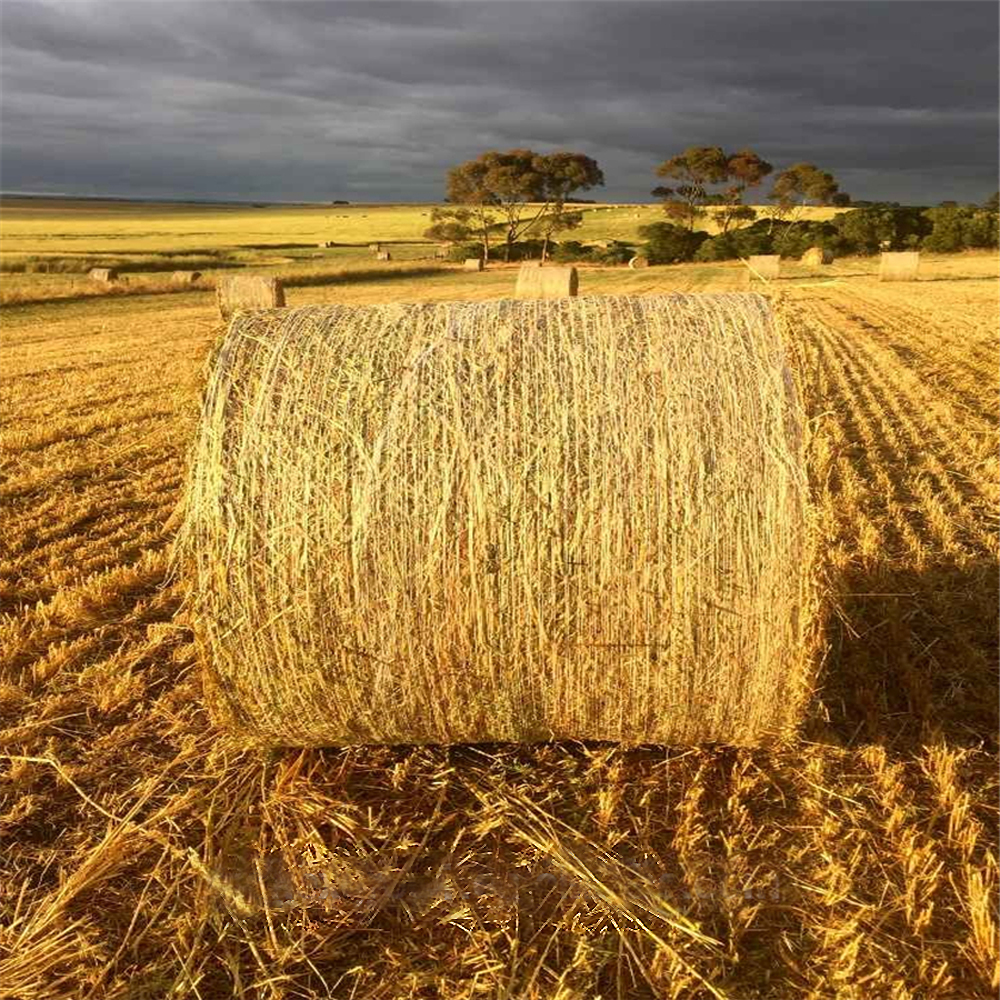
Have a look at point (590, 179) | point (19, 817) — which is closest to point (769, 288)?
point (19, 817)

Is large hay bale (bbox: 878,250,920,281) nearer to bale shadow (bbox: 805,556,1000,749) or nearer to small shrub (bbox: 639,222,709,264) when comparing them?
small shrub (bbox: 639,222,709,264)

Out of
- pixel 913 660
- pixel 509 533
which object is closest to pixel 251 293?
pixel 913 660

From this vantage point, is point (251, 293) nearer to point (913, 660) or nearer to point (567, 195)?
point (913, 660)

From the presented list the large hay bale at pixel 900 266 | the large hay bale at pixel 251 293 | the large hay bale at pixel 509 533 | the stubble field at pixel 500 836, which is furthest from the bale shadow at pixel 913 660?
the large hay bale at pixel 900 266

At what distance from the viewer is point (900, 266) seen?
28.8m

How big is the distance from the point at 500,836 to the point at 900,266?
97.1 feet

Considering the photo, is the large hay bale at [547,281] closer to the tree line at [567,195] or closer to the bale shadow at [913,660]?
the bale shadow at [913,660]

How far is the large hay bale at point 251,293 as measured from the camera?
18234 mm

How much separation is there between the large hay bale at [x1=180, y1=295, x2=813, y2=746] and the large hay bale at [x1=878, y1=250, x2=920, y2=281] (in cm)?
2854

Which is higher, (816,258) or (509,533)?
(816,258)

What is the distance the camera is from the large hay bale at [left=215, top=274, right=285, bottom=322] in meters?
18.2

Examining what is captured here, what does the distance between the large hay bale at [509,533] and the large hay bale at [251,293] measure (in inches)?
599

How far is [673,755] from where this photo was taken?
3.88m

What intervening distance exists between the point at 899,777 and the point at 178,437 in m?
7.52
